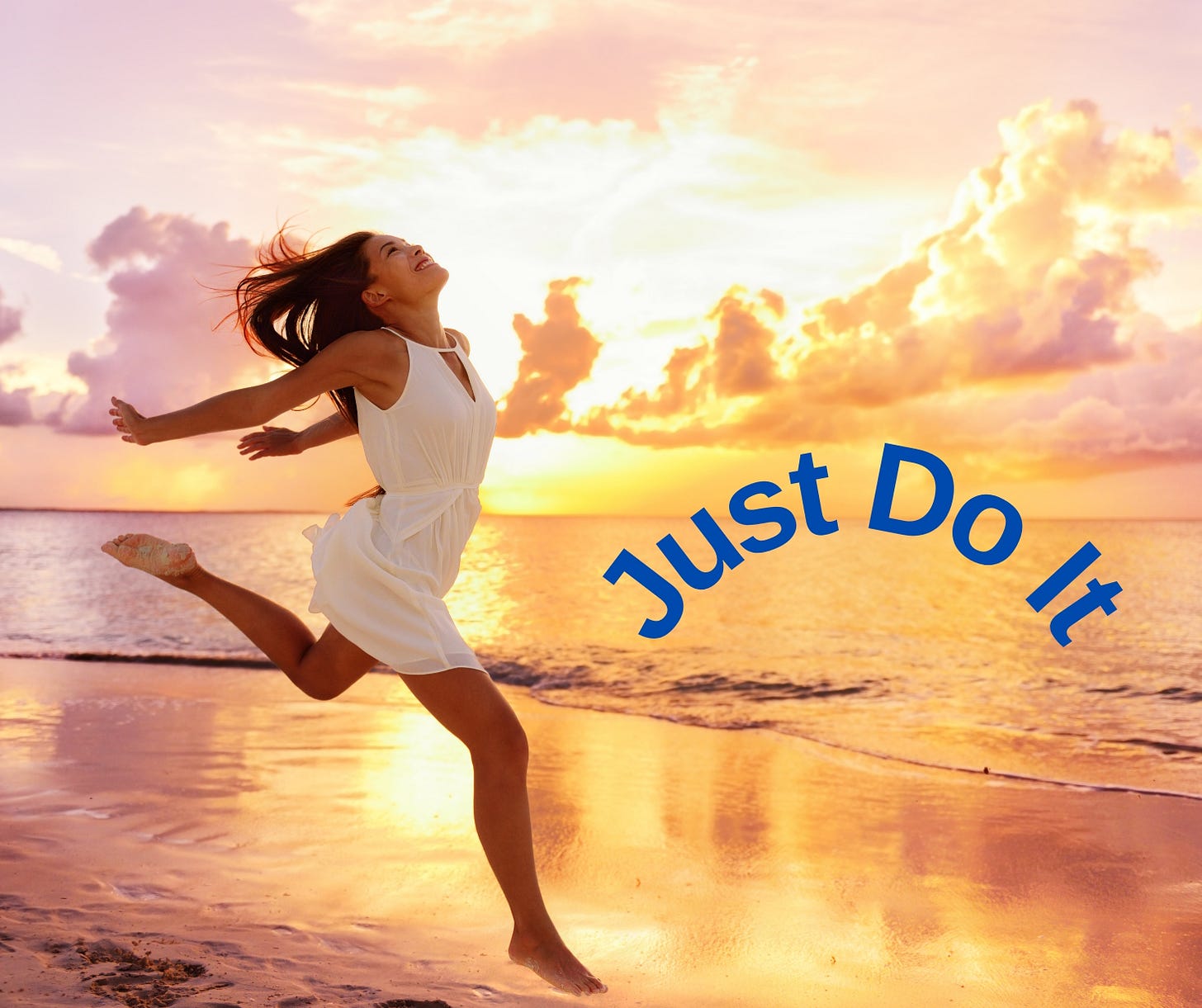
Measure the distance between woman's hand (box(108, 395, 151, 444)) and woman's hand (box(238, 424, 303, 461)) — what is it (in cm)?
49

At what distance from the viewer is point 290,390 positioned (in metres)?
2.90

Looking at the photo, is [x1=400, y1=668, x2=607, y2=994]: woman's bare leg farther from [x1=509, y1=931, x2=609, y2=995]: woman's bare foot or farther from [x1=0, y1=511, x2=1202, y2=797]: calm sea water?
[x1=0, y1=511, x2=1202, y2=797]: calm sea water

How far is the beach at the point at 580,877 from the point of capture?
348 centimetres

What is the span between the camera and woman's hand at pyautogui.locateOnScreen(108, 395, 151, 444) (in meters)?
2.98

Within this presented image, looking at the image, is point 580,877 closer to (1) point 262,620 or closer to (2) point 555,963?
(2) point 555,963

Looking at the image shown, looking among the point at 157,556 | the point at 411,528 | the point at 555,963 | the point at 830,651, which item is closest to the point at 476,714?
the point at 411,528

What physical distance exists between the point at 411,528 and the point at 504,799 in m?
0.75

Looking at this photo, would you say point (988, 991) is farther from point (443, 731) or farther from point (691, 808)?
point (443, 731)

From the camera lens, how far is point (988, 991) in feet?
12.0

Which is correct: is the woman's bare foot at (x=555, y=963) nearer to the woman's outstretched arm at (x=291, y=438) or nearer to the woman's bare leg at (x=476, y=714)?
the woman's bare leg at (x=476, y=714)

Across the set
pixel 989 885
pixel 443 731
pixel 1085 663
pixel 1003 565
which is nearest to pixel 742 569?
pixel 1003 565

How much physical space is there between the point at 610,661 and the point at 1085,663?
6.96m

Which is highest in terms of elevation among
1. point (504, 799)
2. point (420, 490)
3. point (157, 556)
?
point (420, 490)

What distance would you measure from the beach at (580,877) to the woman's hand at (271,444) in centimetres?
156
